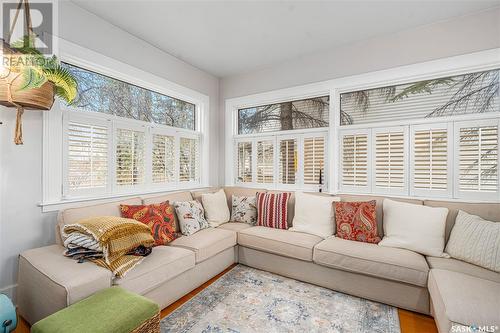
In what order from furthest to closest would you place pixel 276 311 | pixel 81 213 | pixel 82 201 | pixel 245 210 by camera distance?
1. pixel 245 210
2. pixel 82 201
3. pixel 81 213
4. pixel 276 311

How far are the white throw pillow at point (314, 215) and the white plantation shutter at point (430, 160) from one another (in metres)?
0.94

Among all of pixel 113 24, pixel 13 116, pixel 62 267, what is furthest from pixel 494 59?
pixel 13 116

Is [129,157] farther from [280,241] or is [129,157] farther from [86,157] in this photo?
[280,241]

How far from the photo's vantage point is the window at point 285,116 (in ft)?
11.2

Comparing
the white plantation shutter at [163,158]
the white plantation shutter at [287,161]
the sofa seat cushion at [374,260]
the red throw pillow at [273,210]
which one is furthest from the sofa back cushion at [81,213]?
the white plantation shutter at [287,161]

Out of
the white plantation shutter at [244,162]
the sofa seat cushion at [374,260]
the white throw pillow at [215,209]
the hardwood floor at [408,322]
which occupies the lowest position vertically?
the hardwood floor at [408,322]

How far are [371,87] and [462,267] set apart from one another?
2.11 meters

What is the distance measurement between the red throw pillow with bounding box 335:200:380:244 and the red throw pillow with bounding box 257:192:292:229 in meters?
0.66

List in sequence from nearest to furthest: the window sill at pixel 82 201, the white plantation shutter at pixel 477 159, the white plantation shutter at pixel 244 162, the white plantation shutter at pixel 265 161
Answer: the window sill at pixel 82 201 → the white plantation shutter at pixel 477 159 → the white plantation shutter at pixel 265 161 → the white plantation shutter at pixel 244 162

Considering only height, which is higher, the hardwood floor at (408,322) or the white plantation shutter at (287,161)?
the white plantation shutter at (287,161)

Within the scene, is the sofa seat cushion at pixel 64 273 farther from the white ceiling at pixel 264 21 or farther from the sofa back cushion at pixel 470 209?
the sofa back cushion at pixel 470 209

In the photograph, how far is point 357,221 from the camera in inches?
101

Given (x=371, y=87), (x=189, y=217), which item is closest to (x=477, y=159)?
(x=371, y=87)

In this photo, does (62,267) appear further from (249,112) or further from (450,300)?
(249,112)
